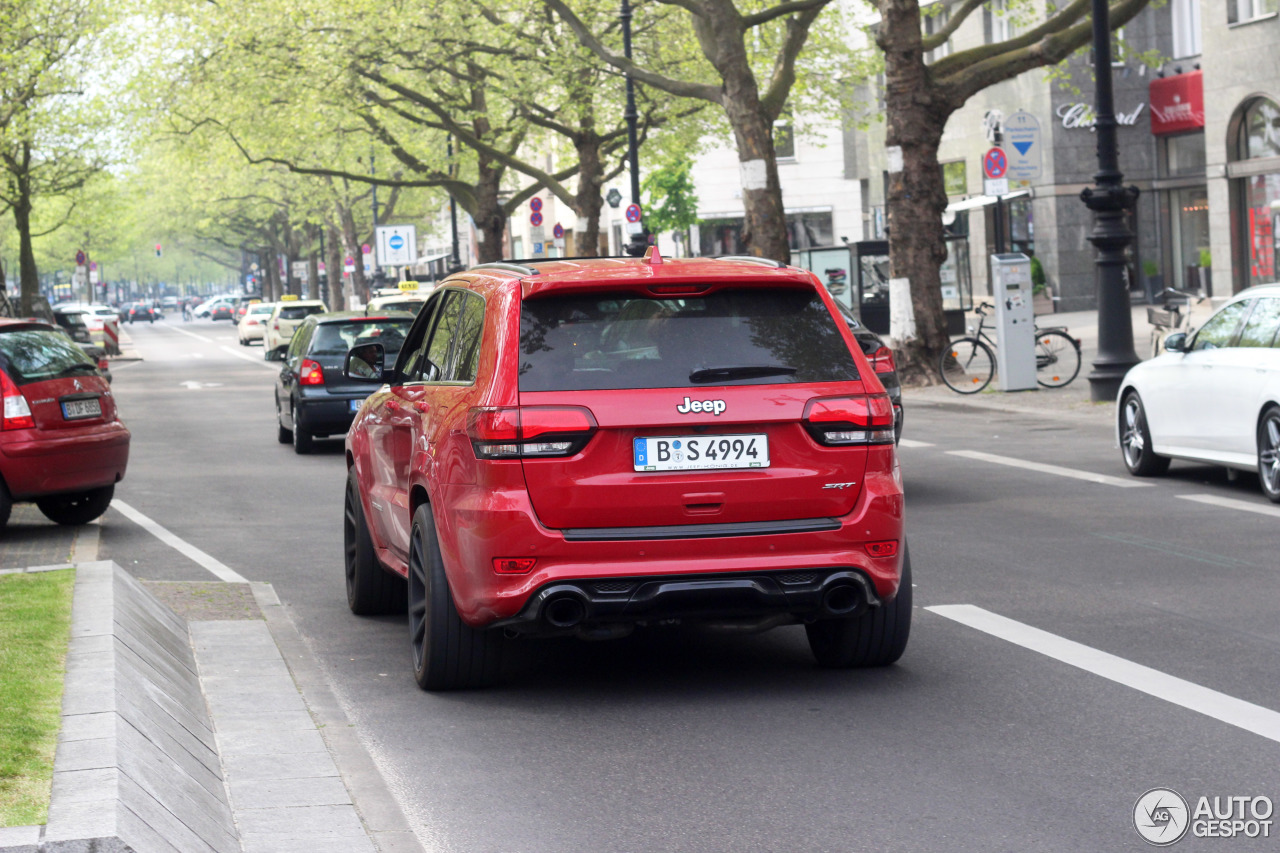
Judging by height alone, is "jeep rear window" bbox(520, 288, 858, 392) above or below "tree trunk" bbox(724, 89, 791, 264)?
below

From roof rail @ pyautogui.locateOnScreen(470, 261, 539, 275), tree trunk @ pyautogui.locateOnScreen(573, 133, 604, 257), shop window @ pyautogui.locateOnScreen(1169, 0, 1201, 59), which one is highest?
shop window @ pyautogui.locateOnScreen(1169, 0, 1201, 59)

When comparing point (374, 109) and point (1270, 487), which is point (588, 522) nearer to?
point (1270, 487)

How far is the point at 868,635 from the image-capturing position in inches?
271

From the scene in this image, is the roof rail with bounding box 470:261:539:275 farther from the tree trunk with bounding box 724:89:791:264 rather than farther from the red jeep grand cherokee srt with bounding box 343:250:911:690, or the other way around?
the tree trunk with bounding box 724:89:791:264

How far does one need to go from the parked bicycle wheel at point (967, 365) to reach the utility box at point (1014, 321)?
0.44m

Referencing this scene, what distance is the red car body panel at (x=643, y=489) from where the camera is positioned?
6.09 metres

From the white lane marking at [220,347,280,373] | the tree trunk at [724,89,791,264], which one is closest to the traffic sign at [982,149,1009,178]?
the tree trunk at [724,89,791,264]

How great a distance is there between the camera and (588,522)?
6105mm

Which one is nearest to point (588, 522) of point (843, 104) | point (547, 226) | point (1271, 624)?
point (1271, 624)

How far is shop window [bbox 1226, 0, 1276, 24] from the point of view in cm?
3453

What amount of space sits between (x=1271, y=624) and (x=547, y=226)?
77.9 meters

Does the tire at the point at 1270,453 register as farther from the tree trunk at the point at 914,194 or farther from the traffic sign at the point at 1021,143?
the traffic sign at the point at 1021,143

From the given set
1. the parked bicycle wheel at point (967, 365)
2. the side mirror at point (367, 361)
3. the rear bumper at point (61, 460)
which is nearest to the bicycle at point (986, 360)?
the parked bicycle wheel at point (967, 365)

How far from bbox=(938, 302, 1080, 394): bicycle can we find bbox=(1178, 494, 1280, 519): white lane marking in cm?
1050
